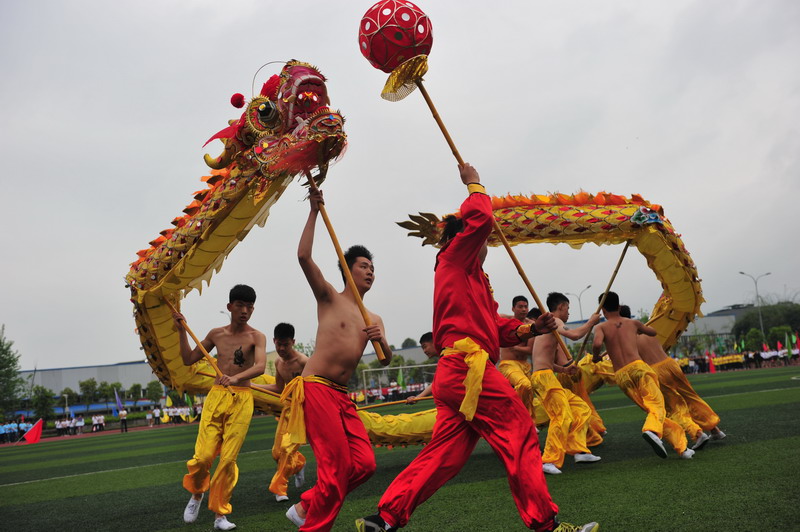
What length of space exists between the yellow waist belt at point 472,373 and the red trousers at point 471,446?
2.0 inches

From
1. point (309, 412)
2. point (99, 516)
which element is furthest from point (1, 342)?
point (309, 412)

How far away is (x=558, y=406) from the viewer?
7.04 m

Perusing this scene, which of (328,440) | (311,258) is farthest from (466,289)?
(328,440)

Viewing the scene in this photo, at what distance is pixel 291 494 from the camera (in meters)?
7.02

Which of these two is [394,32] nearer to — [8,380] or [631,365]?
[631,365]

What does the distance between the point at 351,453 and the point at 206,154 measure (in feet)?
10.7

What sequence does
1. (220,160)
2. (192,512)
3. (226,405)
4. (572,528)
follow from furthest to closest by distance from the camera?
(226,405) < (192,512) < (220,160) < (572,528)

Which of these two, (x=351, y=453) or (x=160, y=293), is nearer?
(x=351, y=453)

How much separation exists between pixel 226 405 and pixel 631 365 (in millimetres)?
4472

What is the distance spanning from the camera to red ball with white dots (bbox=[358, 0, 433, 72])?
4227 mm

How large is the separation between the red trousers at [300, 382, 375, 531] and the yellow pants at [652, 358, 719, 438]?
5.23 m

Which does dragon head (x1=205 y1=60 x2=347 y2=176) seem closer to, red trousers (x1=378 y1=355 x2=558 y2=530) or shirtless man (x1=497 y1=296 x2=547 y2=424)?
red trousers (x1=378 y1=355 x2=558 y2=530)

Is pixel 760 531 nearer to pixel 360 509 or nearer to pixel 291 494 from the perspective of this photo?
pixel 360 509

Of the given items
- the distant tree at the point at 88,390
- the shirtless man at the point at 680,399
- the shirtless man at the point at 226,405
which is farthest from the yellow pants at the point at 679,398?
the distant tree at the point at 88,390
